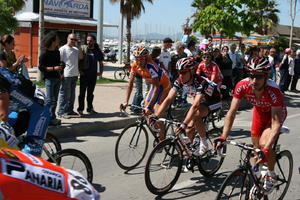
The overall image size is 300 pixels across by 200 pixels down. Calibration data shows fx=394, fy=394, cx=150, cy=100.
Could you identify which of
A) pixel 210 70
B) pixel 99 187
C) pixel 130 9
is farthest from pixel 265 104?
pixel 130 9

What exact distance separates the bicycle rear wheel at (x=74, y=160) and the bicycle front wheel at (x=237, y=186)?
5.77 feet

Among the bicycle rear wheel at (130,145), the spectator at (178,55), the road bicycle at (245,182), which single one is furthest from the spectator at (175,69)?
the road bicycle at (245,182)

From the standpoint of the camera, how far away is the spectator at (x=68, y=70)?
918cm

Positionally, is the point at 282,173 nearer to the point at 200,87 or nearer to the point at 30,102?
the point at 200,87

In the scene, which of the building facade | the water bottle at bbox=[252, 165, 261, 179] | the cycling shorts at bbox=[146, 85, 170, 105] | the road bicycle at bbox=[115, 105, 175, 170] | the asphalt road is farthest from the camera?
the building facade

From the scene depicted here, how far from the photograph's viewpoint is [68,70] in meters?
9.24

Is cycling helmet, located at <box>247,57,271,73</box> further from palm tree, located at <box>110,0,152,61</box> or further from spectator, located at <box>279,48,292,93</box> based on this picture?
palm tree, located at <box>110,0,152,61</box>

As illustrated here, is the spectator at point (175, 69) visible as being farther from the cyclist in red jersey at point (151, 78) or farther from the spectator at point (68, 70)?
the cyclist in red jersey at point (151, 78)

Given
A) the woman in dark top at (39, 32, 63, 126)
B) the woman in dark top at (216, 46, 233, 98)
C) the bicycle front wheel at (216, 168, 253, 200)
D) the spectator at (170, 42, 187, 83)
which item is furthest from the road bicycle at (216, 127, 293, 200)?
the woman in dark top at (216, 46, 233, 98)

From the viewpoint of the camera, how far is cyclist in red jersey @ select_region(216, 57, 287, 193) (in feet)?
14.5

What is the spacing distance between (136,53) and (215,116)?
97.6 inches

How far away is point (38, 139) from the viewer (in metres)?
4.34

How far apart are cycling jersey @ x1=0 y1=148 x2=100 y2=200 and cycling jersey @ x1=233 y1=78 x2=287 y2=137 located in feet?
8.41

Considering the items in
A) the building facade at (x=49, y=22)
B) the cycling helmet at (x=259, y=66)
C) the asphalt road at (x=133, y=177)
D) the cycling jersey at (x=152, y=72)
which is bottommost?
the asphalt road at (x=133, y=177)
